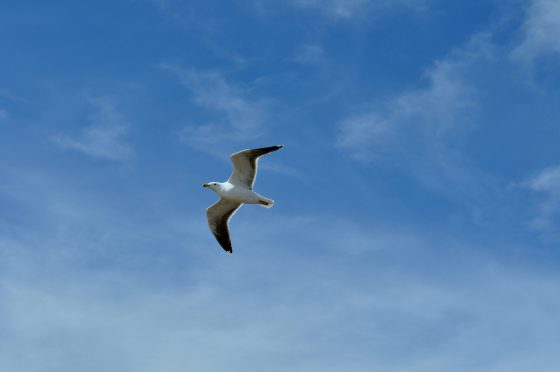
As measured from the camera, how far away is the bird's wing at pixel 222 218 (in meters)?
54.4

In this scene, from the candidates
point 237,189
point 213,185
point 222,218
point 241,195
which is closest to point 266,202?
point 241,195

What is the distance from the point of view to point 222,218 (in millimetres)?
55219

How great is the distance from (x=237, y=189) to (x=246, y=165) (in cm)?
160

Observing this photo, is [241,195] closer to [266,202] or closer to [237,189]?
[237,189]

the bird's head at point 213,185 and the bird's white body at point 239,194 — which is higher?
the bird's head at point 213,185

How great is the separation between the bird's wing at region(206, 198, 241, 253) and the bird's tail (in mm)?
2667

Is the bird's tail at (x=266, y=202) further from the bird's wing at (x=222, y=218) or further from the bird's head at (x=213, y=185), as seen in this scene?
the bird's head at (x=213, y=185)

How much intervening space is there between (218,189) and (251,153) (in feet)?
12.3

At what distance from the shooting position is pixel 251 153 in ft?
164

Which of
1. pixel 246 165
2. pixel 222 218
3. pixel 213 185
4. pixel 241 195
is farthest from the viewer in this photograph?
pixel 222 218

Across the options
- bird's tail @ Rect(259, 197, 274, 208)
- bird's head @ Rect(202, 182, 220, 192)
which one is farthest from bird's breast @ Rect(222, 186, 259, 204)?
bird's head @ Rect(202, 182, 220, 192)

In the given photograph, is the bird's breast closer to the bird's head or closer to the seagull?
the seagull

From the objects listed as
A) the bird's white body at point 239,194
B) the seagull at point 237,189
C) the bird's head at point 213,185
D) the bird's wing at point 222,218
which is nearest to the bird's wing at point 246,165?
the seagull at point 237,189

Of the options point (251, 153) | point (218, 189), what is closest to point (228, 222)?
point (218, 189)
